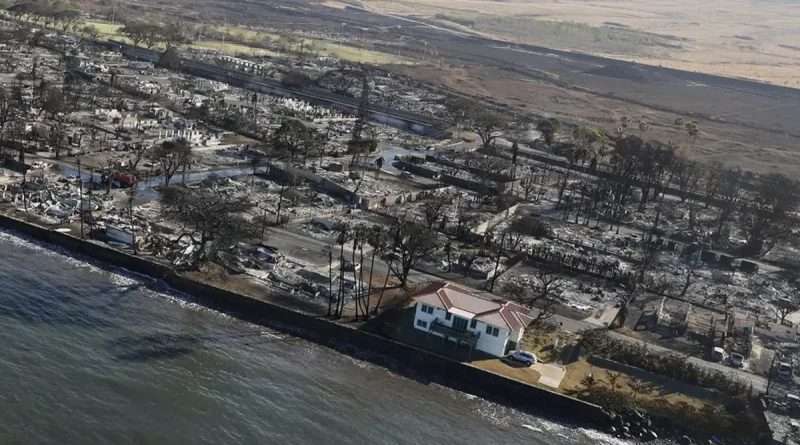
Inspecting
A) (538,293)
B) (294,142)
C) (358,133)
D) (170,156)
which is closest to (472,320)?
(538,293)

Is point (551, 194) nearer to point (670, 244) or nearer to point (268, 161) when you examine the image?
point (670, 244)

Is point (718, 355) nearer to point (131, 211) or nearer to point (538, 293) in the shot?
point (538, 293)

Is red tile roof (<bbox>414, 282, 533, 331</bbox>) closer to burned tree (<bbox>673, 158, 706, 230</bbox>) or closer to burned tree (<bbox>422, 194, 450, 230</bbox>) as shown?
burned tree (<bbox>422, 194, 450, 230</bbox>)

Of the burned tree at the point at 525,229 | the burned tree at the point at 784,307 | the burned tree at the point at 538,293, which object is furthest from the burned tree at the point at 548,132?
the burned tree at the point at 538,293

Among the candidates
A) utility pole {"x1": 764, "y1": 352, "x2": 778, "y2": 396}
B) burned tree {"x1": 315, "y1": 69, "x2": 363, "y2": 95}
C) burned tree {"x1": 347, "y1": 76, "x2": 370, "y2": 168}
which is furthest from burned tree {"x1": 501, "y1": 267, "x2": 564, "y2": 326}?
burned tree {"x1": 315, "y1": 69, "x2": 363, "y2": 95}

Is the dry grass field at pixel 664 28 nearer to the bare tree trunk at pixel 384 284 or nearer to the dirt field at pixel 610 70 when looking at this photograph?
the dirt field at pixel 610 70

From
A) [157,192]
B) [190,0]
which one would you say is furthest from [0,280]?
[190,0]
